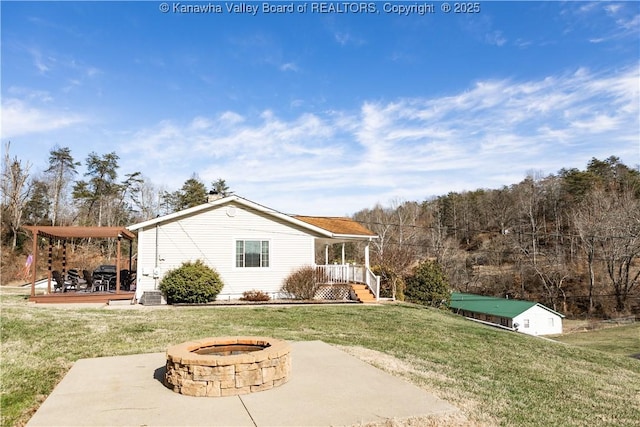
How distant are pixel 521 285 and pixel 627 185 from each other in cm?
1809

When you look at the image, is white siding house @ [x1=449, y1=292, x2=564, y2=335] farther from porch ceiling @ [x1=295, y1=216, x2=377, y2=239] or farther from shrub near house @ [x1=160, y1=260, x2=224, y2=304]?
shrub near house @ [x1=160, y1=260, x2=224, y2=304]

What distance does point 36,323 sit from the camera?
32.6 ft

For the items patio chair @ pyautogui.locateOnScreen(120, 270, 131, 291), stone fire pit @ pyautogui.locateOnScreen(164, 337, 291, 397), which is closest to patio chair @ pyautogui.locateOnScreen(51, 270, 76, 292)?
patio chair @ pyautogui.locateOnScreen(120, 270, 131, 291)

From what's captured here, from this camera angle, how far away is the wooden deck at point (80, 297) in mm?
15259

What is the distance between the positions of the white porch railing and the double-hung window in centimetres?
247

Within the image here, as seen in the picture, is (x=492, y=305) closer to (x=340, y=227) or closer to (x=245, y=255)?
(x=340, y=227)

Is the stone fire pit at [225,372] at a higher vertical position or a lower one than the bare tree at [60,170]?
lower

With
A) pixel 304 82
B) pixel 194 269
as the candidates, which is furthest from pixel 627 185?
pixel 194 269

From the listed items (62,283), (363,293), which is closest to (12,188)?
(62,283)

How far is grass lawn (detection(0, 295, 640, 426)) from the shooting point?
5309 millimetres

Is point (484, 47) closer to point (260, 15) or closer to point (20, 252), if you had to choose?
point (260, 15)

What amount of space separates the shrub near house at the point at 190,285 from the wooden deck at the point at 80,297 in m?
1.67

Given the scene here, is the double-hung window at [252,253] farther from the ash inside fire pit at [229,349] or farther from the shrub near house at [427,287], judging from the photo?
the ash inside fire pit at [229,349]

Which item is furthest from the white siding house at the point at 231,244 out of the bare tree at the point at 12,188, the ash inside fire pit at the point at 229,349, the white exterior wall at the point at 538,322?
the bare tree at the point at 12,188
